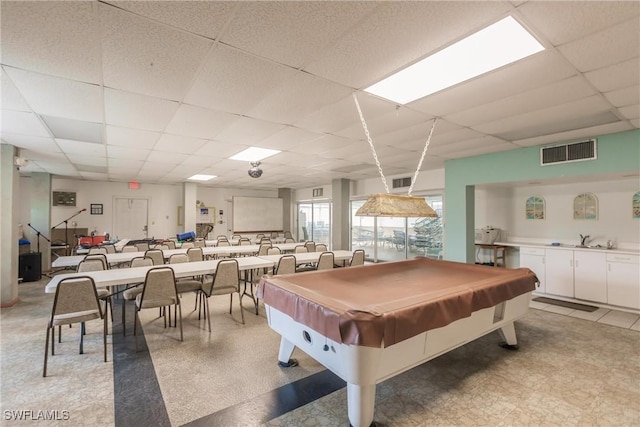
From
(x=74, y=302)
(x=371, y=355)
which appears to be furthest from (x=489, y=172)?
(x=74, y=302)

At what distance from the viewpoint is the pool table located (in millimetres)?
1841

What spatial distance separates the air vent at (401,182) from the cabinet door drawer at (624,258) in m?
3.97

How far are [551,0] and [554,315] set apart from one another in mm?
4505

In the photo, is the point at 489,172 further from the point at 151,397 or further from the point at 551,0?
the point at 151,397

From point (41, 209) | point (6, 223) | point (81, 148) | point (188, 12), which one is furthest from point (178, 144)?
point (41, 209)

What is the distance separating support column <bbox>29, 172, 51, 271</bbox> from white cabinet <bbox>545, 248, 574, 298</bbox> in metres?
11.1

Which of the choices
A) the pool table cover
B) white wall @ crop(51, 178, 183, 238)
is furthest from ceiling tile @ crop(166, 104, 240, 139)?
white wall @ crop(51, 178, 183, 238)

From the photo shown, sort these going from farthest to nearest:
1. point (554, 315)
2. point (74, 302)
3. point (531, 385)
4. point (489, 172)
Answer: point (489, 172), point (554, 315), point (74, 302), point (531, 385)

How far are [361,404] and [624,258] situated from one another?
196 inches

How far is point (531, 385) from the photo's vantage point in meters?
2.57

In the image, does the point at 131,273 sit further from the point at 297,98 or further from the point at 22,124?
the point at 297,98

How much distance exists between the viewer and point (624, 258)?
14.4ft

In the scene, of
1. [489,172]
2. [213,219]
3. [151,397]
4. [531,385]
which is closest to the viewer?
[151,397]

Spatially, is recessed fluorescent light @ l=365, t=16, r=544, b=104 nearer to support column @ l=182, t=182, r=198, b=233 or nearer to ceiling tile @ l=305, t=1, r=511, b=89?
ceiling tile @ l=305, t=1, r=511, b=89
